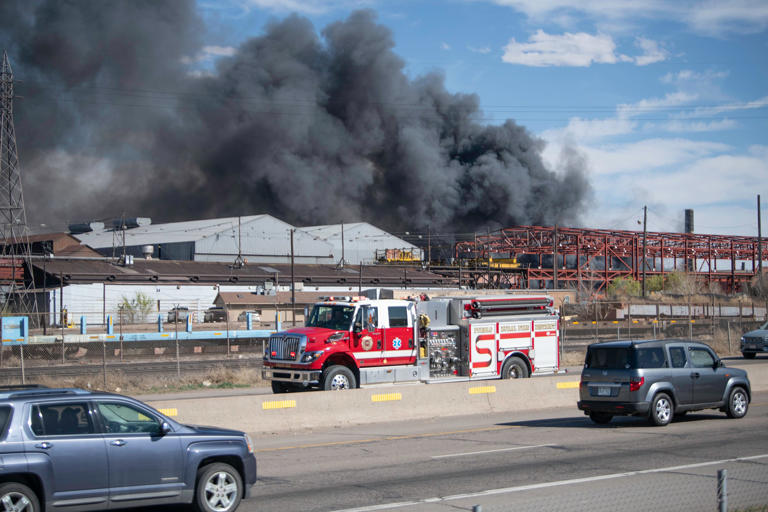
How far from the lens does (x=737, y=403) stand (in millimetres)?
16031

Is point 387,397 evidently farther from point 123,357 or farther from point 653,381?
point 123,357

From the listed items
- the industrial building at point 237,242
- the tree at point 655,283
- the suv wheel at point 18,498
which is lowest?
the suv wheel at point 18,498

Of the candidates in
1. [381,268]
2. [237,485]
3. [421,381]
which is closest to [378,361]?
[421,381]

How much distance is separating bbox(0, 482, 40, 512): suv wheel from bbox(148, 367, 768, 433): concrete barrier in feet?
21.5

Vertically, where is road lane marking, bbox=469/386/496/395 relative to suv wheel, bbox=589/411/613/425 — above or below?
above

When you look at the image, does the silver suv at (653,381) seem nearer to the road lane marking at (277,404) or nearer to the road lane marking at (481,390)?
the road lane marking at (481,390)

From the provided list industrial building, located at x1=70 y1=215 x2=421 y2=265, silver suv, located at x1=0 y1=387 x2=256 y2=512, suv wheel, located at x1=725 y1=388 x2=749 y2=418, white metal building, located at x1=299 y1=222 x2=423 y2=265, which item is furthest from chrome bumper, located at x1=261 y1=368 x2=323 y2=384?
white metal building, located at x1=299 y1=222 x2=423 y2=265

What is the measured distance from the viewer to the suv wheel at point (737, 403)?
52.1ft

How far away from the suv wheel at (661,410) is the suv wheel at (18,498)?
1122cm

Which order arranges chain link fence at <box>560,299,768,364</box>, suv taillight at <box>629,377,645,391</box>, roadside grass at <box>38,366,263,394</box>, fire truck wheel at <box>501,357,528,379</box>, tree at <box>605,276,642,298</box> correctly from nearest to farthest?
suv taillight at <box>629,377,645,391</box>
fire truck wheel at <box>501,357,528,379</box>
roadside grass at <box>38,366,263,394</box>
chain link fence at <box>560,299,768,364</box>
tree at <box>605,276,642,298</box>

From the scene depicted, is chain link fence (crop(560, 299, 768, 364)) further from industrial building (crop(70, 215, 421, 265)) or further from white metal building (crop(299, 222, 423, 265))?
white metal building (crop(299, 222, 423, 265))

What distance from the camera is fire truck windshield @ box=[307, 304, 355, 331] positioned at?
19.9 m

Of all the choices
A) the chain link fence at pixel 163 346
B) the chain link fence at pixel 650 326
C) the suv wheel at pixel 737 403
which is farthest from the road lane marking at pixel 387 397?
the chain link fence at pixel 650 326

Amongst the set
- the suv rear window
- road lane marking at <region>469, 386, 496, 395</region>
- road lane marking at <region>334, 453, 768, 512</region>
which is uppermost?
the suv rear window
